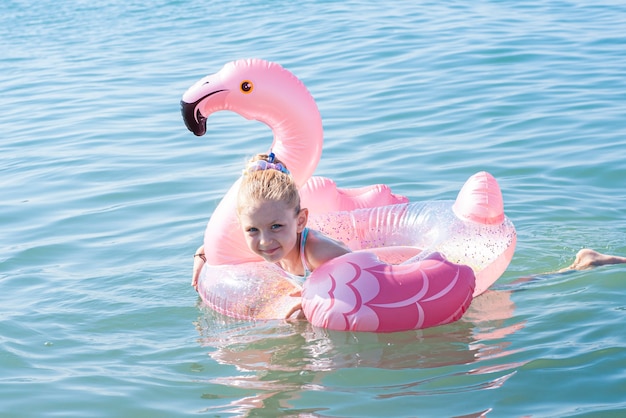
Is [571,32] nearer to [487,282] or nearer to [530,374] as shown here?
[487,282]

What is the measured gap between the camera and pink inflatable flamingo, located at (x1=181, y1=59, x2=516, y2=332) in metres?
4.26

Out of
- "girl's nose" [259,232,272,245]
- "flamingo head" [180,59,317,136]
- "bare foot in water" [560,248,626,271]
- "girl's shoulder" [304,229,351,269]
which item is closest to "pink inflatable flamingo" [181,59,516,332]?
"flamingo head" [180,59,317,136]

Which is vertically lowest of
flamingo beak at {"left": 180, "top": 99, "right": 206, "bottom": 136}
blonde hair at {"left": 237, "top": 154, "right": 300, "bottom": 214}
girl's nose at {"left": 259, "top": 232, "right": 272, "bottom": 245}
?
girl's nose at {"left": 259, "top": 232, "right": 272, "bottom": 245}

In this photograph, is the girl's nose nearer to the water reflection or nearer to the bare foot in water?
the water reflection

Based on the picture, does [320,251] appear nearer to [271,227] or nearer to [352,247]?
[271,227]

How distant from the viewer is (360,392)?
3.80m

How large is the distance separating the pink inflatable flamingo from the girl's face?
20cm

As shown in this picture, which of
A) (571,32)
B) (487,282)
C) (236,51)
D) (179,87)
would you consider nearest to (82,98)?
(179,87)

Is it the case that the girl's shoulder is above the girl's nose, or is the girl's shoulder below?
below

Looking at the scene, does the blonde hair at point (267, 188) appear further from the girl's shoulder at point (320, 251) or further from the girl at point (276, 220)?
the girl's shoulder at point (320, 251)

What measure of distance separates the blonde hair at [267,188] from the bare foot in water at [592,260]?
5.14 ft

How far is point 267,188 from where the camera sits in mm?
4301

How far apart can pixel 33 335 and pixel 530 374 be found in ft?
7.63

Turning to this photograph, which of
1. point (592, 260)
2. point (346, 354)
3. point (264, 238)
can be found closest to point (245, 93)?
point (264, 238)
